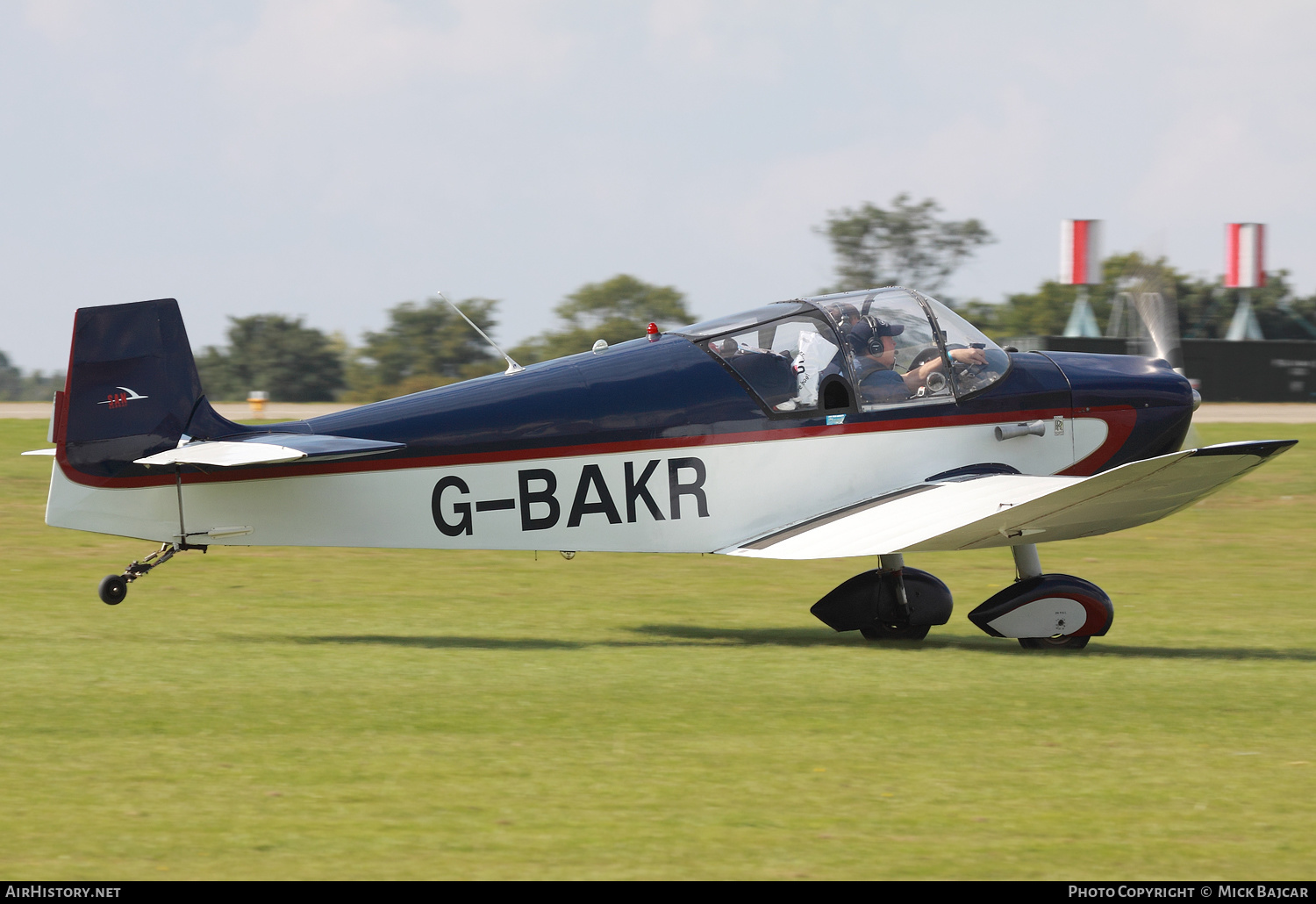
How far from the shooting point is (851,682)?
8539 mm

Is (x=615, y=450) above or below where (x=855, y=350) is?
below

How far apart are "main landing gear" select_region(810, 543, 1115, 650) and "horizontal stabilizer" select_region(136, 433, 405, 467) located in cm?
352

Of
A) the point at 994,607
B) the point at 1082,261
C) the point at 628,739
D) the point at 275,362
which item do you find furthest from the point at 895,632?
the point at 275,362

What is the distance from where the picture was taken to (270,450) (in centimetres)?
872

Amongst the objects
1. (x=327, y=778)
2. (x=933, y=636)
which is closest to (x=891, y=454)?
(x=933, y=636)

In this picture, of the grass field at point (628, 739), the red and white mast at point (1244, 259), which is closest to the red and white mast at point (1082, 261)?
the red and white mast at point (1244, 259)

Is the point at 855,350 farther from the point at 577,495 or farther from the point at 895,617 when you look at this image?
the point at 577,495

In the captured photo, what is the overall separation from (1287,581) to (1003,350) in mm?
4915

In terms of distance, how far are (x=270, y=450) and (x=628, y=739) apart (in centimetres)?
310

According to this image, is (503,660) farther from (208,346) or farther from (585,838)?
(208,346)

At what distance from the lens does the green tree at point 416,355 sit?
6050 cm

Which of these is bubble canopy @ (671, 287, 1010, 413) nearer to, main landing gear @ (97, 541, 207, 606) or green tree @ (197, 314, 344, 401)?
main landing gear @ (97, 541, 207, 606)

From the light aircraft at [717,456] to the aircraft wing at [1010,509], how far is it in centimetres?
2

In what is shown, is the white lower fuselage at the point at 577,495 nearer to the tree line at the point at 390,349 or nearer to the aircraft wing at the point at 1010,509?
the aircraft wing at the point at 1010,509
